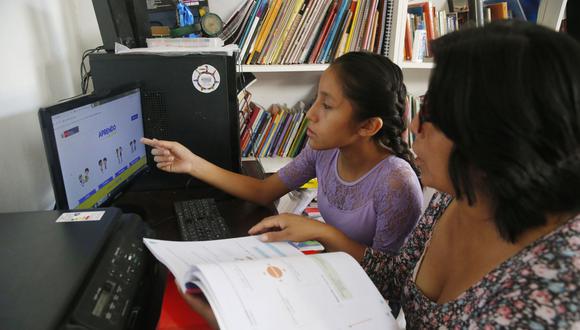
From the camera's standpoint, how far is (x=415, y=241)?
2.68ft

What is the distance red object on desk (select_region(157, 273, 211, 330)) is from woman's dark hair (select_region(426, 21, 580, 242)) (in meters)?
0.45

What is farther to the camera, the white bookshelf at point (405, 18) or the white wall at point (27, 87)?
the white bookshelf at point (405, 18)

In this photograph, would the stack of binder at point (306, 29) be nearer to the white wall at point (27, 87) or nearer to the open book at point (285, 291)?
the white wall at point (27, 87)

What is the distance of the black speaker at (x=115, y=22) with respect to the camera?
1232 mm

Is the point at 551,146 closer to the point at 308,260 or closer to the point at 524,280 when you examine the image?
the point at 524,280

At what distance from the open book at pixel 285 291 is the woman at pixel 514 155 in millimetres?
159

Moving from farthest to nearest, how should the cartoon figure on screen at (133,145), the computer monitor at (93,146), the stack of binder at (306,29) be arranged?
the stack of binder at (306,29) < the cartoon figure on screen at (133,145) < the computer monitor at (93,146)

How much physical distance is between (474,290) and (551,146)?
24 cm

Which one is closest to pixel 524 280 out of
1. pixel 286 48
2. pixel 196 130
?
pixel 196 130

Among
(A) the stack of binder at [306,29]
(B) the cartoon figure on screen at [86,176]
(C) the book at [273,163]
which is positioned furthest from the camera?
(C) the book at [273,163]

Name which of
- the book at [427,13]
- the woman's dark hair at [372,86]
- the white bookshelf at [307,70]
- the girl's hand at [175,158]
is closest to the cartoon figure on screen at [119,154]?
the girl's hand at [175,158]

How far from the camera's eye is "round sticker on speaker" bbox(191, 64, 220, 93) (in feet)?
3.89

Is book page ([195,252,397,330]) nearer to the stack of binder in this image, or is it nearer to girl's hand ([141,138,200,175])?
girl's hand ([141,138,200,175])

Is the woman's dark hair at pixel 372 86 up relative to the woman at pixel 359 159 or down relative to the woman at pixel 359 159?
up
